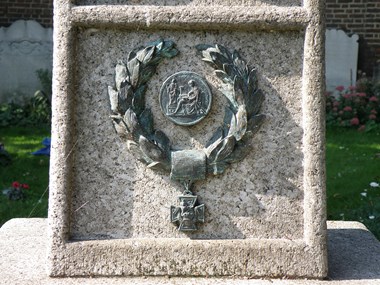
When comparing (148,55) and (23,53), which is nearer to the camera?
(148,55)

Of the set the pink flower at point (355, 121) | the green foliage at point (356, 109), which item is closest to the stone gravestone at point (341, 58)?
the green foliage at point (356, 109)

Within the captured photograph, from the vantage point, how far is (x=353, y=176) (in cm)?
584

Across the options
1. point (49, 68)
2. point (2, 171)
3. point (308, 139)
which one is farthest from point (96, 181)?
point (49, 68)

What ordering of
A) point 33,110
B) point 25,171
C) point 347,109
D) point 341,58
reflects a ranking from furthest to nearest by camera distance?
1. point 341,58
2. point 33,110
3. point 347,109
4. point 25,171

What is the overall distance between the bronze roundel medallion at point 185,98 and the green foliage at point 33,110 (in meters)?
6.14

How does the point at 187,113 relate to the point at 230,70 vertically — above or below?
below

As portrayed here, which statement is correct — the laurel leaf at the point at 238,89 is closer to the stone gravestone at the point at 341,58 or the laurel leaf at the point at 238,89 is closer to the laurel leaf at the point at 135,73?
the laurel leaf at the point at 135,73

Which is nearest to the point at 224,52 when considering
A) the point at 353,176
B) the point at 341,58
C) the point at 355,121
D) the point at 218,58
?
the point at 218,58

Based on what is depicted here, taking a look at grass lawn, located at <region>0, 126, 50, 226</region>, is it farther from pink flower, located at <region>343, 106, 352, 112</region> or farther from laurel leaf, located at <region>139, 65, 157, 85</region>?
pink flower, located at <region>343, 106, 352, 112</region>

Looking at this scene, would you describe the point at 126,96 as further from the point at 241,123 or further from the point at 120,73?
the point at 241,123

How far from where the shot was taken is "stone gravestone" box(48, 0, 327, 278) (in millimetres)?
2451

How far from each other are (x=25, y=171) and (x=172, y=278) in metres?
4.00

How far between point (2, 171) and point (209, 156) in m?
4.12

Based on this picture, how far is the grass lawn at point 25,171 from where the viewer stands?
4949mm
